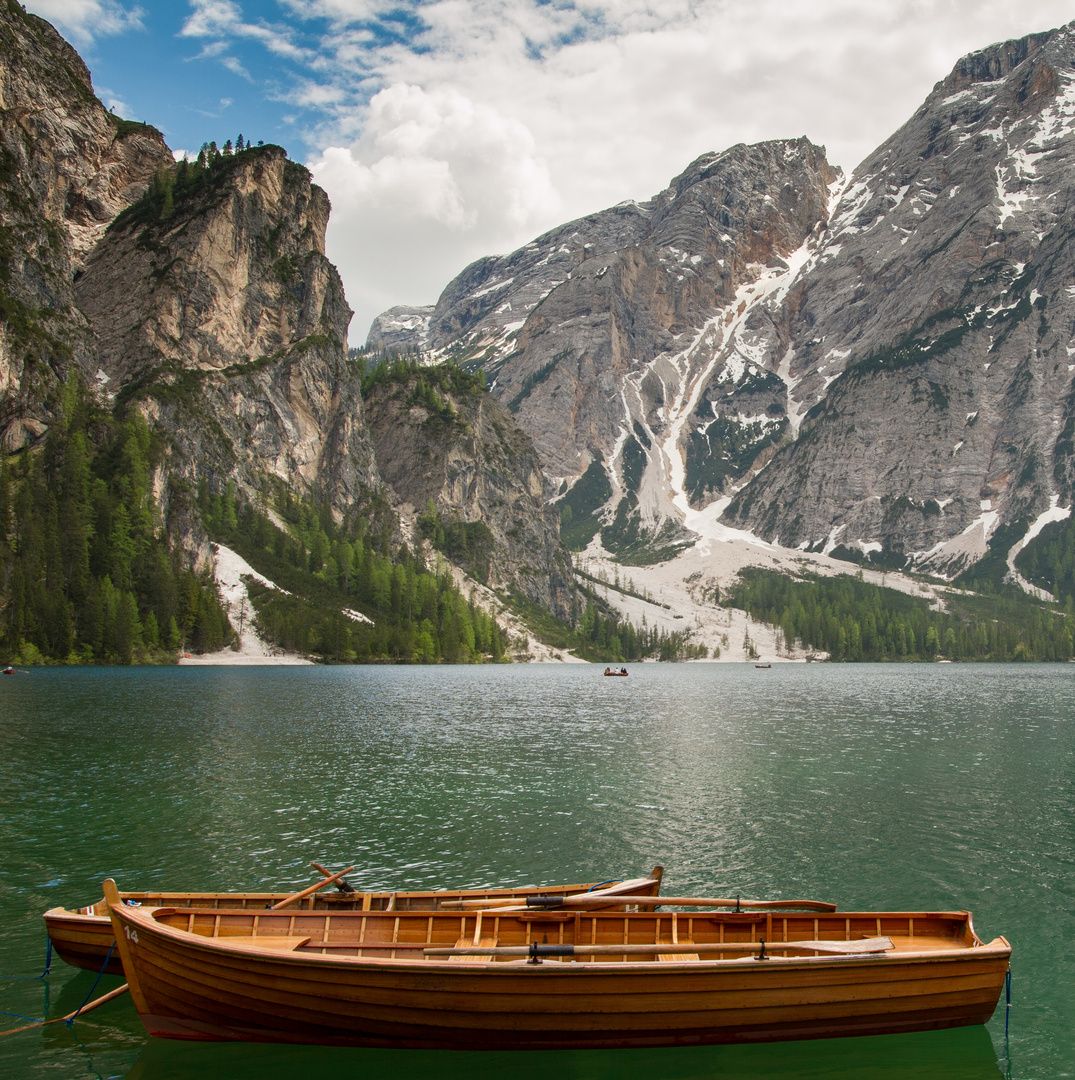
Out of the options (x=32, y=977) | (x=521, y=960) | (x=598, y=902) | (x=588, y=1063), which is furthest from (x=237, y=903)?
(x=588, y=1063)

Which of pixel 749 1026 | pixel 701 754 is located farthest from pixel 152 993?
pixel 701 754

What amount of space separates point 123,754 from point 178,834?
2393 centimetres

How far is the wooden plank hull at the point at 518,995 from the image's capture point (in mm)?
17828

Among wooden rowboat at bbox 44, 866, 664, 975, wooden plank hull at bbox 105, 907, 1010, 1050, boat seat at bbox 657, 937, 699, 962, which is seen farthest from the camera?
wooden rowboat at bbox 44, 866, 664, 975

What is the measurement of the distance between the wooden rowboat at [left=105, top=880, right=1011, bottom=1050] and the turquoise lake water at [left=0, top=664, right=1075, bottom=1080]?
2.93 feet

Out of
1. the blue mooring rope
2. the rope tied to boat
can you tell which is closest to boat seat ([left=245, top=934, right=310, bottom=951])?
the rope tied to boat

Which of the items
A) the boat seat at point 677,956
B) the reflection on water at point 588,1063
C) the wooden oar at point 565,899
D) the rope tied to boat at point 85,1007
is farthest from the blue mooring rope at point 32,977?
the boat seat at point 677,956

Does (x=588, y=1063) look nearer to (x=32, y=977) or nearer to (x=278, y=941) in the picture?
(x=278, y=941)

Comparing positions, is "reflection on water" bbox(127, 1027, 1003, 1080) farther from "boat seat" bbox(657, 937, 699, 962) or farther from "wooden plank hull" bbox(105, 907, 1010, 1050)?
"boat seat" bbox(657, 937, 699, 962)

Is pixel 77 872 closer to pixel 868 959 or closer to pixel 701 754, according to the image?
pixel 868 959

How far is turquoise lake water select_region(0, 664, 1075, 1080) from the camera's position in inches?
744

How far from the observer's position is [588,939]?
19906 millimetres

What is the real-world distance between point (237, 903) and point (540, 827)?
65.2 ft

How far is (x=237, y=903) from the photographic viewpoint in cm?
2159
